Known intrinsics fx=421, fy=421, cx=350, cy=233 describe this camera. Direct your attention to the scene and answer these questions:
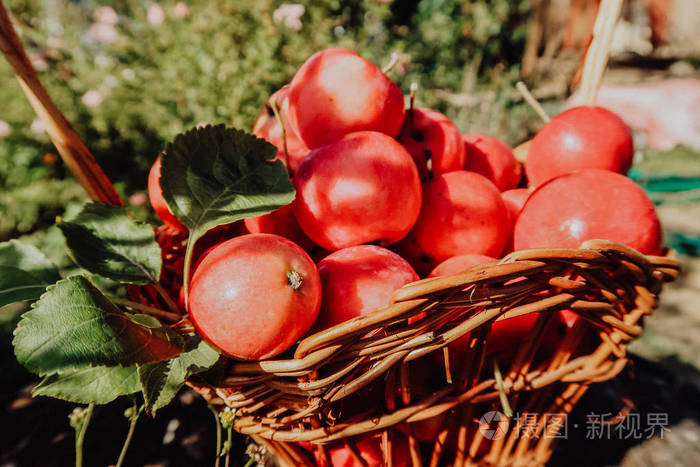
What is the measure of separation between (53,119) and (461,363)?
31.4 inches

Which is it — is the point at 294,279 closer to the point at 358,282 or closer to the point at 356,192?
the point at 358,282

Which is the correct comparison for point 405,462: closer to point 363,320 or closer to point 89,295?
point 363,320

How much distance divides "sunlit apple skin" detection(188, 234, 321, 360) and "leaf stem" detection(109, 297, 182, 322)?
0.06 meters

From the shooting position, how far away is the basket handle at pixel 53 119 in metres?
0.67

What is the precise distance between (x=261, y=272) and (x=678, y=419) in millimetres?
1142

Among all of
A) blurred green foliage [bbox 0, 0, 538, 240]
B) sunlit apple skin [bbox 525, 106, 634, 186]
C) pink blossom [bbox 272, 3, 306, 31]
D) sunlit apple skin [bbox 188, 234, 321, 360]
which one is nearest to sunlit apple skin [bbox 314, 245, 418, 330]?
sunlit apple skin [bbox 188, 234, 321, 360]

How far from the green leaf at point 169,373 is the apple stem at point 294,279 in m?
0.13

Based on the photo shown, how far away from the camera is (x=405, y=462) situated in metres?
0.71

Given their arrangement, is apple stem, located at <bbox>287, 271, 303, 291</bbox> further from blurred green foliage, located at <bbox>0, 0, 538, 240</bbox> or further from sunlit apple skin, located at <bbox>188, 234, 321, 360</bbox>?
blurred green foliage, located at <bbox>0, 0, 538, 240</bbox>

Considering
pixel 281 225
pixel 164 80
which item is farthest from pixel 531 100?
pixel 164 80

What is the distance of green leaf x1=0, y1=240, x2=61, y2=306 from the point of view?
59cm

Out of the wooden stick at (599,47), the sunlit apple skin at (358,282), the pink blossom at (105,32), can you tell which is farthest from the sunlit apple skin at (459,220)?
the pink blossom at (105,32)

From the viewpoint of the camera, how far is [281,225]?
839 mm

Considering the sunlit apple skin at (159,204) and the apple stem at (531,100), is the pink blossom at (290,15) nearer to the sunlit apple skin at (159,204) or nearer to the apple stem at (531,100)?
the apple stem at (531,100)
